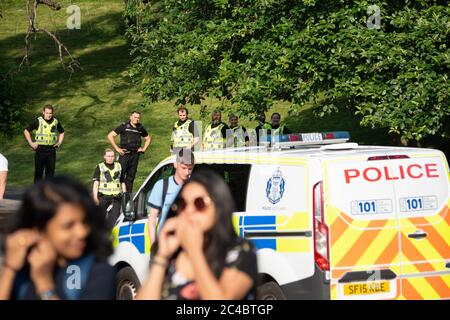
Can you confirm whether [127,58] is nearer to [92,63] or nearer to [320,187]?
[92,63]

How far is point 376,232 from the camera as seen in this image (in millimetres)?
9750

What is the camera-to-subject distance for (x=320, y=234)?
958 cm

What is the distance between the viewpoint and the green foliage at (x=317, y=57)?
20.6 metres

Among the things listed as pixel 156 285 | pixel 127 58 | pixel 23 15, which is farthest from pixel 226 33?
pixel 23 15

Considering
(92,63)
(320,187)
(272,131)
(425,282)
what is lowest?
(425,282)

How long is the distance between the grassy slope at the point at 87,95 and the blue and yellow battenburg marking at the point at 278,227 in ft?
63.5

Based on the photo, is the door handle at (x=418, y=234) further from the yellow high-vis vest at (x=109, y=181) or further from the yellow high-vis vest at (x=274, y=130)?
the yellow high-vis vest at (x=274, y=130)

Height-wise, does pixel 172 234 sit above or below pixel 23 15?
below

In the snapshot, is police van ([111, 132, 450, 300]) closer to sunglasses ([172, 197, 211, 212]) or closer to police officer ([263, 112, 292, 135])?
sunglasses ([172, 197, 211, 212])

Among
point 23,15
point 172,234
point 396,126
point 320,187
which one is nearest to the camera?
point 172,234

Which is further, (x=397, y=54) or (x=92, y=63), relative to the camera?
(x=92, y=63)

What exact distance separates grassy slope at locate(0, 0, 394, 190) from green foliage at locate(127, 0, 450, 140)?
707cm

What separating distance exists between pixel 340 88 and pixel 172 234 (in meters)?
16.9

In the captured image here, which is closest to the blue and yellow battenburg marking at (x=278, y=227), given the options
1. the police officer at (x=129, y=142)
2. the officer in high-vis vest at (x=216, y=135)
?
the officer in high-vis vest at (x=216, y=135)
